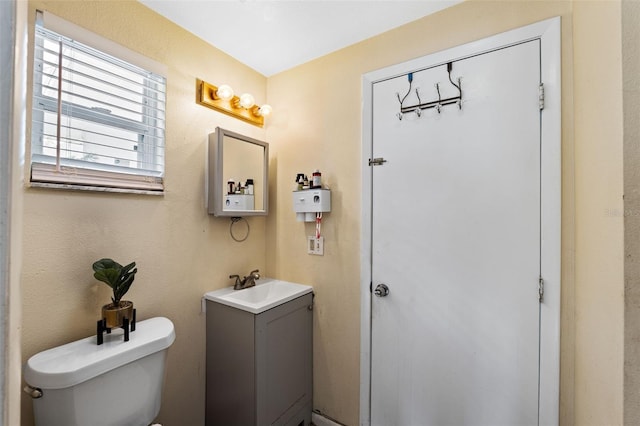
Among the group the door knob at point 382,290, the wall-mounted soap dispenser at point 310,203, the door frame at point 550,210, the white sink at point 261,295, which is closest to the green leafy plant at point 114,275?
the white sink at point 261,295

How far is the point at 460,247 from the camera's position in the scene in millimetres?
1335

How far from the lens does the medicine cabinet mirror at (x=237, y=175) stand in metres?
1.61

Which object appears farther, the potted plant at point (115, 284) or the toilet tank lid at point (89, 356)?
the potted plant at point (115, 284)

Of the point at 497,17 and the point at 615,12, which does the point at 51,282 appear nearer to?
the point at 615,12

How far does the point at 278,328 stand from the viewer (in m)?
1.54

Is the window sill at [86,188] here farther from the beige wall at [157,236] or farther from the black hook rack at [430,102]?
the black hook rack at [430,102]

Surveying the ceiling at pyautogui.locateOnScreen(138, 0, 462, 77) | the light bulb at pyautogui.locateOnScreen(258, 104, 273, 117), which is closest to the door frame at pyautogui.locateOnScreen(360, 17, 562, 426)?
the ceiling at pyautogui.locateOnScreen(138, 0, 462, 77)

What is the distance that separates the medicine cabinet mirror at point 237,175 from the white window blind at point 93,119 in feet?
0.88

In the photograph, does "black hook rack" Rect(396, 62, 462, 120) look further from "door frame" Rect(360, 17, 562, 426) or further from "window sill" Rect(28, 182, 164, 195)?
"window sill" Rect(28, 182, 164, 195)

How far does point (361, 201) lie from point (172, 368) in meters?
1.35

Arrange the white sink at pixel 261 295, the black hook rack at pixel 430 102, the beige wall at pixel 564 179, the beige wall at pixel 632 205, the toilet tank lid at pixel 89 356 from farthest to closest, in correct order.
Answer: the white sink at pixel 261 295
the black hook rack at pixel 430 102
the toilet tank lid at pixel 89 356
the beige wall at pixel 564 179
the beige wall at pixel 632 205

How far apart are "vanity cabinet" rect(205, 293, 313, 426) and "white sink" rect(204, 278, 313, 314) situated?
0.11 ft

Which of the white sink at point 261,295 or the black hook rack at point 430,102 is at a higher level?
the black hook rack at point 430,102

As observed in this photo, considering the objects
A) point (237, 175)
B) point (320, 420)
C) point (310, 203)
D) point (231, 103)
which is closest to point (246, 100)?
point (231, 103)
